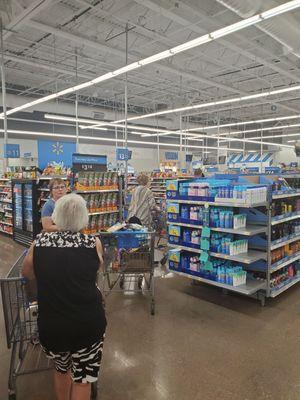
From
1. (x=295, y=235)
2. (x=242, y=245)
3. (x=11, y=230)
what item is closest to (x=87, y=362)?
(x=242, y=245)

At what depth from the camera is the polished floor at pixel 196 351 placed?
109 inches

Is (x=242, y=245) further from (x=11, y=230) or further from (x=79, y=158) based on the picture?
(x=11, y=230)

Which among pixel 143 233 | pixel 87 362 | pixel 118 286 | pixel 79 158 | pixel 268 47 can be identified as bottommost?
pixel 118 286

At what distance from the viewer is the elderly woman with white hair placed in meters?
1.91

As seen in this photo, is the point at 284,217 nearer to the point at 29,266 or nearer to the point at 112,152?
the point at 29,266

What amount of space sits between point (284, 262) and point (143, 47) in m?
9.13

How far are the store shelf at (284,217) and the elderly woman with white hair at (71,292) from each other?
10.7 feet

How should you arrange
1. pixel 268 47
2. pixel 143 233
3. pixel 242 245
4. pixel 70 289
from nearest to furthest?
pixel 70 289
pixel 143 233
pixel 242 245
pixel 268 47

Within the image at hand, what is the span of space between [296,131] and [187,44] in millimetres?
24880

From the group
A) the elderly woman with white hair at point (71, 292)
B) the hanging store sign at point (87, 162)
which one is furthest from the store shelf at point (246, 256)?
the hanging store sign at point (87, 162)

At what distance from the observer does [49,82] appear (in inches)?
587

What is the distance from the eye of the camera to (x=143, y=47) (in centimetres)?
1102

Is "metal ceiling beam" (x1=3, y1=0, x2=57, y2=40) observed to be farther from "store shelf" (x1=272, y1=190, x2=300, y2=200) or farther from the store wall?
the store wall

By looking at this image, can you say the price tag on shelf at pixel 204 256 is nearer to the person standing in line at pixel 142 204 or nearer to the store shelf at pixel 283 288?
the store shelf at pixel 283 288
